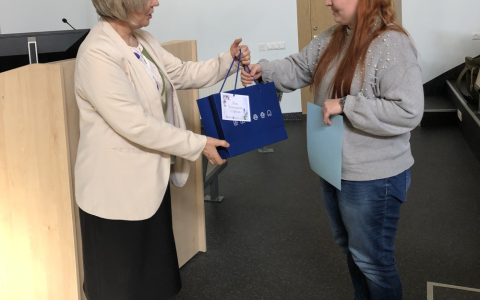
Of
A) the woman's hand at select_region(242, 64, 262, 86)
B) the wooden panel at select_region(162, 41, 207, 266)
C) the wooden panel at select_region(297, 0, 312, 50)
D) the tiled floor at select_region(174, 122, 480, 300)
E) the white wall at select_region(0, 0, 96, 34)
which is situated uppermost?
the white wall at select_region(0, 0, 96, 34)

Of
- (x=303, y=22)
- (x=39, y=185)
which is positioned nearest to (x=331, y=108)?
(x=39, y=185)

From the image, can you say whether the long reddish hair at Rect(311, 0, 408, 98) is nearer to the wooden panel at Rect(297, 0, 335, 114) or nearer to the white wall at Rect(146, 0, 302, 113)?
the wooden panel at Rect(297, 0, 335, 114)

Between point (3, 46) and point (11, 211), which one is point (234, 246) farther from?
point (3, 46)

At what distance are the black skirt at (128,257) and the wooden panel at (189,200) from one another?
67cm

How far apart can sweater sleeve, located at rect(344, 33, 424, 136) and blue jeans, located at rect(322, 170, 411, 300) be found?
20cm

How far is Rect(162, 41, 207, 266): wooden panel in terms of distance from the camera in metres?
2.45

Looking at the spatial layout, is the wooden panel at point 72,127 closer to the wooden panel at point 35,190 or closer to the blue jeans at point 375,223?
the wooden panel at point 35,190

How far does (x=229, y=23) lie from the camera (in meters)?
5.77

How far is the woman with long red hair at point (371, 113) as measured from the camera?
1.37 meters

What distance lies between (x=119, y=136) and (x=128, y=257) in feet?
1.42

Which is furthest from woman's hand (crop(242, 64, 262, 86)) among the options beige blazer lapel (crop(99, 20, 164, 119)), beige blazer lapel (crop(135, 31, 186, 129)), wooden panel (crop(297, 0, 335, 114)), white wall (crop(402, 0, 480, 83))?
white wall (crop(402, 0, 480, 83))

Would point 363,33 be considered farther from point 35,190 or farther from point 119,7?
point 35,190

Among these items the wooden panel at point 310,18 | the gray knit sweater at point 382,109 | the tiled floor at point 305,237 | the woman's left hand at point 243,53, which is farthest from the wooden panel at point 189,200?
the wooden panel at point 310,18

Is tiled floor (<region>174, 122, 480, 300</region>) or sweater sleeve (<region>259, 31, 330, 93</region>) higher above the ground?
sweater sleeve (<region>259, 31, 330, 93</region>)
